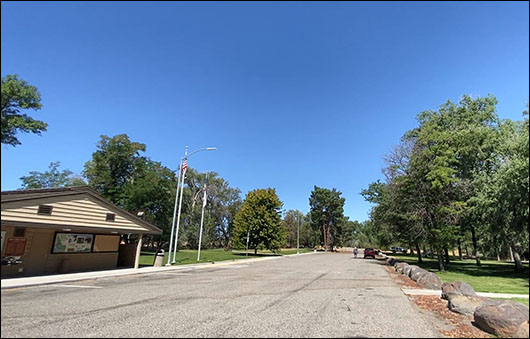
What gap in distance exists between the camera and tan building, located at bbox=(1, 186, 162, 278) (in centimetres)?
1170

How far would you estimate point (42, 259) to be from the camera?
13.4 meters

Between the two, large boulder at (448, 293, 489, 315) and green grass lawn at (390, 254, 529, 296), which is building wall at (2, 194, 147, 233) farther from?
green grass lawn at (390, 254, 529, 296)

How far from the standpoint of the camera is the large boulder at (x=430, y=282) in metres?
11.8

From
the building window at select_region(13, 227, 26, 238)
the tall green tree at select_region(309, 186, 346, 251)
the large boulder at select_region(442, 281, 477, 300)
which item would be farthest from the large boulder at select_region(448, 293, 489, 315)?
the tall green tree at select_region(309, 186, 346, 251)

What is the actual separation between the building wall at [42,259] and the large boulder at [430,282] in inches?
645

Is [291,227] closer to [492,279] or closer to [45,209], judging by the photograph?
[492,279]

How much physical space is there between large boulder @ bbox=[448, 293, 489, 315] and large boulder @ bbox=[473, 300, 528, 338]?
1.17 m

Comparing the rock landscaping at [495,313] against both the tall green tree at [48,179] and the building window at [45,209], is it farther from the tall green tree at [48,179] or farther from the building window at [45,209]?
the tall green tree at [48,179]

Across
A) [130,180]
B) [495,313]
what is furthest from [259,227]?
[495,313]

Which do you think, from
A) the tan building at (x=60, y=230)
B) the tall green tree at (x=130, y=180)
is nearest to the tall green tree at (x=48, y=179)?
the tall green tree at (x=130, y=180)

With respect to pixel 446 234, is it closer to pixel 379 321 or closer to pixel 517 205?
pixel 517 205

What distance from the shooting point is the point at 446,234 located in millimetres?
17625

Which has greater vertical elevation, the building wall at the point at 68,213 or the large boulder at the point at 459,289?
the building wall at the point at 68,213

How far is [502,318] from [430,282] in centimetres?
796
